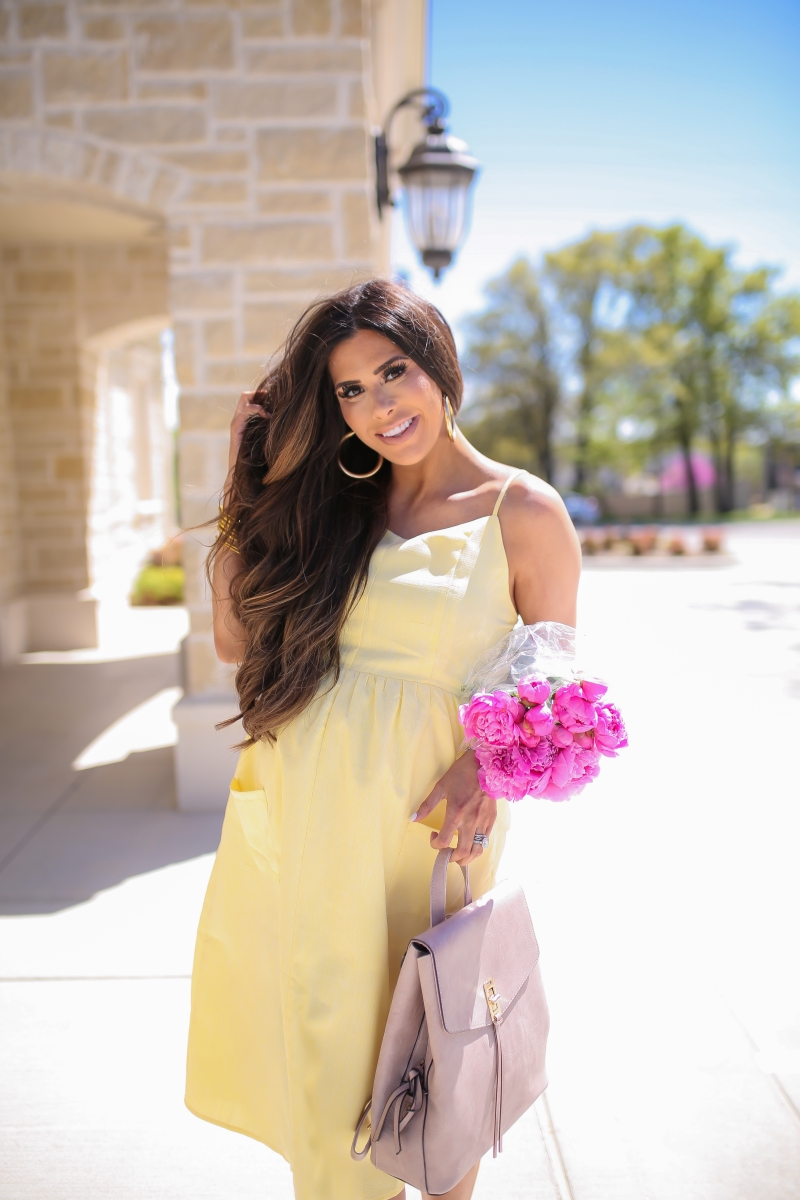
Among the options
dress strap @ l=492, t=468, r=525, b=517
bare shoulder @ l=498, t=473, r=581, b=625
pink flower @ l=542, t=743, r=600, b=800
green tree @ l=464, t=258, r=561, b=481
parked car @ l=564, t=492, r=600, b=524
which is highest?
green tree @ l=464, t=258, r=561, b=481

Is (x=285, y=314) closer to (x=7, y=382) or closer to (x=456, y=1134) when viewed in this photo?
(x=456, y=1134)

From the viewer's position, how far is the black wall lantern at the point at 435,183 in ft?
15.9

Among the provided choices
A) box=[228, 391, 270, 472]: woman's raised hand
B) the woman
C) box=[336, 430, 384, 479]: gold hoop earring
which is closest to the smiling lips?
the woman

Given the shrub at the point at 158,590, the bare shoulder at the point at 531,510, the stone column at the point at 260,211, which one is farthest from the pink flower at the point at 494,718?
the shrub at the point at 158,590

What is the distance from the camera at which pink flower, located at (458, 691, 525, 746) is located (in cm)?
139

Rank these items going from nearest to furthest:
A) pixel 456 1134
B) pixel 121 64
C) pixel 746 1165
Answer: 1. pixel 456 1134
2. pixel 746 1165
3. pixel 121 64

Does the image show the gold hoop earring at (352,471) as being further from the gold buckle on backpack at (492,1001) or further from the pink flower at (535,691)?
the gold buckle on backpack at (492,1001)

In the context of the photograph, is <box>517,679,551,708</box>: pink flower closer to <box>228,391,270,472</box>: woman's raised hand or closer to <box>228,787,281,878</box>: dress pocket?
<box>228,787,281,878</box>: dress pocket

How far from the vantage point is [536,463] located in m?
38.2

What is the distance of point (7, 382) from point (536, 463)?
105 ft

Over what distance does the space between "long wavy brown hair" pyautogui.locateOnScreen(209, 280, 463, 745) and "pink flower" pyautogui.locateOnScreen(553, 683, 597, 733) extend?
462mm

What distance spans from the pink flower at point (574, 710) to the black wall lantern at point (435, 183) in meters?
4.05

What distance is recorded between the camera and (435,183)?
4.85 m

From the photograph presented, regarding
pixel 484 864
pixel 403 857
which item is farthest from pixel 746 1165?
pixel 403 857
